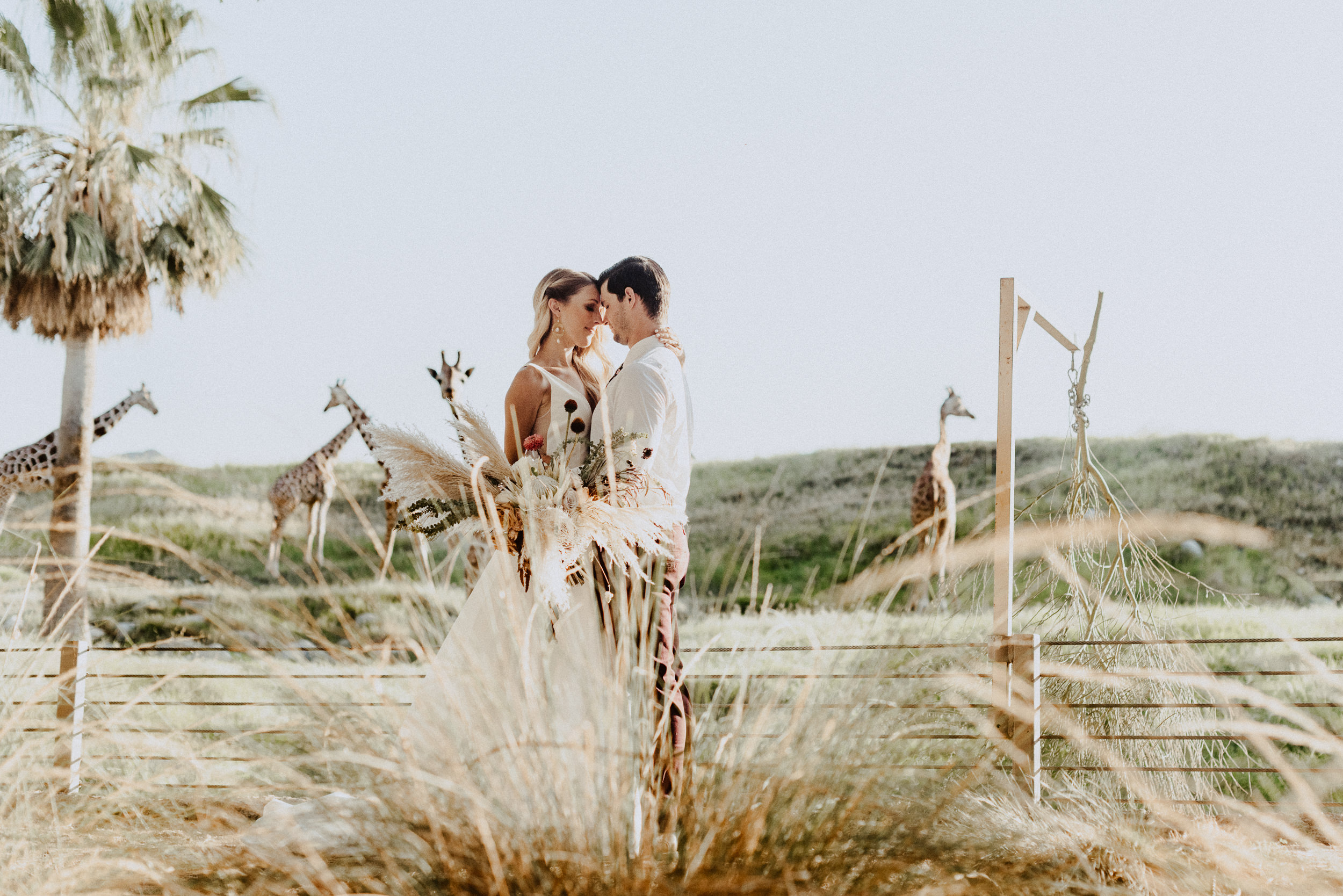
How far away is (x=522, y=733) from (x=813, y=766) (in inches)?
19.6

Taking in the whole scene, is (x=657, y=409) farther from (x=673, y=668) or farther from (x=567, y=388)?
(x=673, y=668)

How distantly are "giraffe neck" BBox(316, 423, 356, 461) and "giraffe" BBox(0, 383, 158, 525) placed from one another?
92.0 inches

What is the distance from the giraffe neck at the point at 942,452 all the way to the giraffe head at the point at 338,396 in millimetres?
6519

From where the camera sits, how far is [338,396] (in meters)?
11.4

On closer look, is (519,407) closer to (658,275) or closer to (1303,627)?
(658,275)

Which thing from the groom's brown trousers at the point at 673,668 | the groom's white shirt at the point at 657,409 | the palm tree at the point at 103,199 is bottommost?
the groom's brown trousers at the point at 673,668

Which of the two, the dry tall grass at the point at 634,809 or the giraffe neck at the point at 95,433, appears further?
the giraffe neck at the point at 95,433

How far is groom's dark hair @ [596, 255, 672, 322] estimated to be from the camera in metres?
2.79

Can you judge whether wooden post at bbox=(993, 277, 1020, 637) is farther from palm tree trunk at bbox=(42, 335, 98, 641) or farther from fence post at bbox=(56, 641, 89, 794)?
palm tree trunk at bbox=(42, 335, 98, 641)

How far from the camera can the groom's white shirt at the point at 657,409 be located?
2553 millimetres

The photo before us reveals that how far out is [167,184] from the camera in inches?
369

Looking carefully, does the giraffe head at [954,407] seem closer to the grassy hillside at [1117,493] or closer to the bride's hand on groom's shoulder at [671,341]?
the grassy hillside at [1117,493]

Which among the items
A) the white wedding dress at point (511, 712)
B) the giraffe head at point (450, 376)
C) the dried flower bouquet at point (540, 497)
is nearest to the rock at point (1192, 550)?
the giraffe head at point (450, 376)

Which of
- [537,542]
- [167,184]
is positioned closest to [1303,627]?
[537,542]
